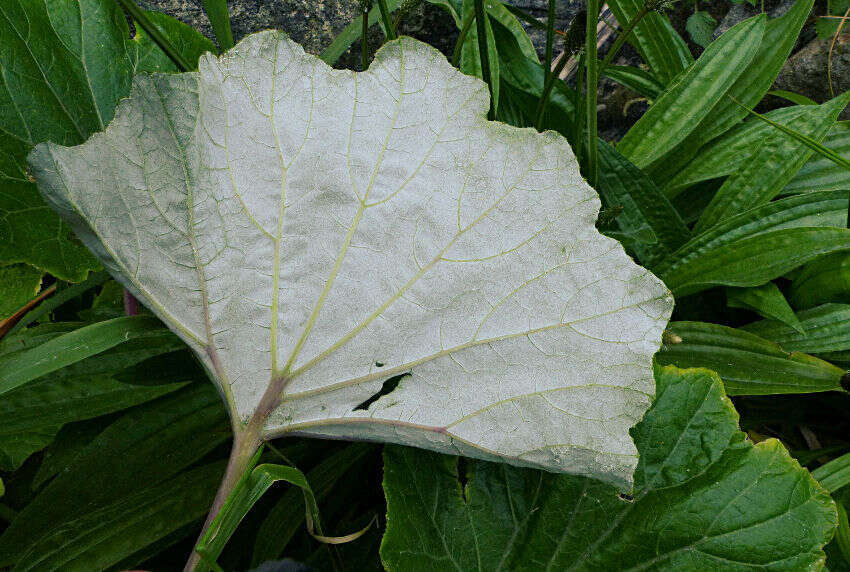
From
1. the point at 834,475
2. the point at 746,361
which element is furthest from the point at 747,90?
the point at 834,475

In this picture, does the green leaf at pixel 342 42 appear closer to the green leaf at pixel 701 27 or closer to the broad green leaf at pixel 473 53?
the broad green leaf at pixel 473 53

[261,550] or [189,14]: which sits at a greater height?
[189,14]

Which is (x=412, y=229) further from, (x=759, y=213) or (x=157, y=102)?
(x=759, y=213)

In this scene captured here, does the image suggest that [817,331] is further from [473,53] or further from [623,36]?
[473,53]

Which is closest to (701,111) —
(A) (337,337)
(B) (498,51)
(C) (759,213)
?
(C) (759,213)

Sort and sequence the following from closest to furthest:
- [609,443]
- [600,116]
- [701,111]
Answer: [609,443] → [701,111] → [600,116]

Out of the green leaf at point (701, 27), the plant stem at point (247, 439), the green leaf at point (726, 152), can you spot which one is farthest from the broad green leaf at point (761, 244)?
the plant stem at point (247, 439)
